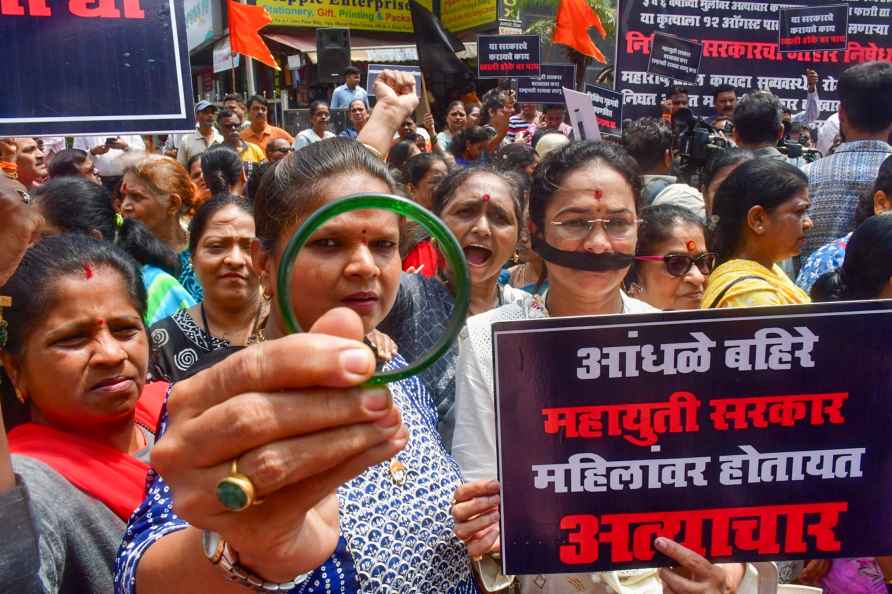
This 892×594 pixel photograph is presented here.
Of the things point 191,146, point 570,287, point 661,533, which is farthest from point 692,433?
point 191,146

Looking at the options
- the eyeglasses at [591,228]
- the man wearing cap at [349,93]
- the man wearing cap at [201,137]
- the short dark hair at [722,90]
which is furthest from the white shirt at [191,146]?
the eyeglasses at [591,228]

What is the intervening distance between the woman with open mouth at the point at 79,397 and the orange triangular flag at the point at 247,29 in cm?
792

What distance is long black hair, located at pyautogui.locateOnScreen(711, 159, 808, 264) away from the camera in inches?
123

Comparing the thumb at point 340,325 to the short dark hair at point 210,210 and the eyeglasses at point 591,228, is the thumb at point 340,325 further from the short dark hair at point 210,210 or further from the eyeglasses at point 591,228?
the short dark hair at point 210,210

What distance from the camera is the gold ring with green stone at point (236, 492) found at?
824mm

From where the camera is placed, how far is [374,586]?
4.53 feet

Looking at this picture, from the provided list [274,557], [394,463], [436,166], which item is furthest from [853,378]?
[436,166]

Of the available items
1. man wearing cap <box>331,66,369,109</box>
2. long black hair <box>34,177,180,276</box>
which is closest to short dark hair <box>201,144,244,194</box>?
long black hair <box>34,177,180,276</box>

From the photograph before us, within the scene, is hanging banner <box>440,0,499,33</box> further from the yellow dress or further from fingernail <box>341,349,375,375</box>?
fingernail <box>341,349,375,375</box>

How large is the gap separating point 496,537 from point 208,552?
0.78m

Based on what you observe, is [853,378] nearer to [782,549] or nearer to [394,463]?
[782,549]

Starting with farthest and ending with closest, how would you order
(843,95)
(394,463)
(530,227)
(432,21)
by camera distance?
(432,21), (843,95), (530,227), (394,463)

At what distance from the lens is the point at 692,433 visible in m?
1.64

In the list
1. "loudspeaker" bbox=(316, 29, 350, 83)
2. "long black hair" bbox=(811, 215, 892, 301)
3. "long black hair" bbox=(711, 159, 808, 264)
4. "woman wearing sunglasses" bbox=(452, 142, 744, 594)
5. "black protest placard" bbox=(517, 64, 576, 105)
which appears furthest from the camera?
"loudspeaker" bbox=(316, 29, 350, 83)
